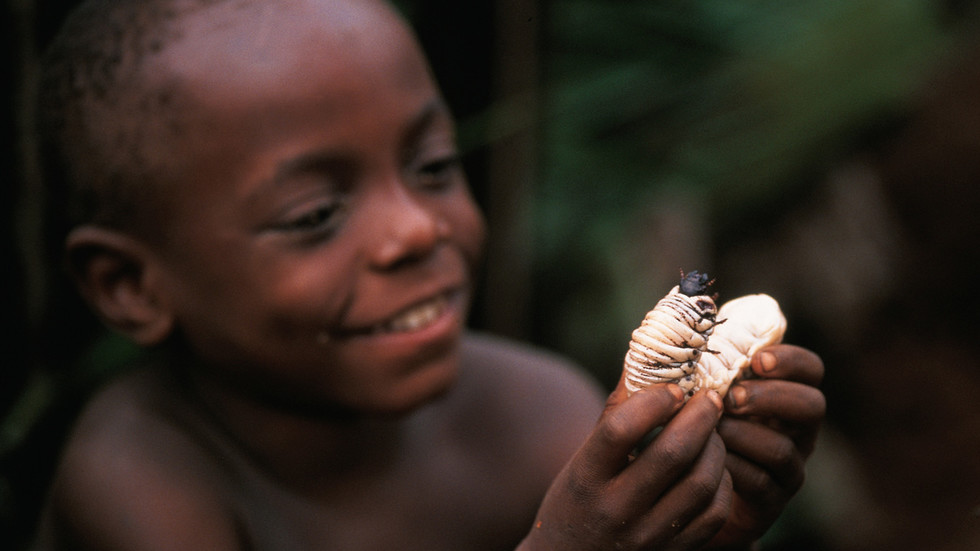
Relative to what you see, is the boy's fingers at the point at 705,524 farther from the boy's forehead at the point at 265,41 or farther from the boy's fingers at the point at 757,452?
the boy's forehead at the point at 265,41

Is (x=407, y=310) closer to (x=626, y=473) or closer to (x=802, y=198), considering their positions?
(x=626, y=473)

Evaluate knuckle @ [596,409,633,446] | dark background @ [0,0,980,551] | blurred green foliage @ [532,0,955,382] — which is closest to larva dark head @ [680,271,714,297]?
knuckle @ [596,409,633,446]

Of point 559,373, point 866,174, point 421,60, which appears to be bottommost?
point 866,174

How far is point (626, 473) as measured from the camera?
0.80 metres

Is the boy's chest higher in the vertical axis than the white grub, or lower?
lower

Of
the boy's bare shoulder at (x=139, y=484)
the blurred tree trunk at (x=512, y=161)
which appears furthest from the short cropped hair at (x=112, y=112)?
the blurred tree trunk at (x=512, y=161)

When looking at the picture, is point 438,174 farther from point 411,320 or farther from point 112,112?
point 112,112

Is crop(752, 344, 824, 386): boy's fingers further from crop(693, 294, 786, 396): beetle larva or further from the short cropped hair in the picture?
the short cropped hair

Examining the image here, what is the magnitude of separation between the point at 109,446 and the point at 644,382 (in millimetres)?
707

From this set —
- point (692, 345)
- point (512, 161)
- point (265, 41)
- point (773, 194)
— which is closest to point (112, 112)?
point (265, 41)

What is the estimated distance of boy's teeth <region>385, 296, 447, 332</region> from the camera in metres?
1.10

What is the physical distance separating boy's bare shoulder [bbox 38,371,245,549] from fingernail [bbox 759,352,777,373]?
65cm

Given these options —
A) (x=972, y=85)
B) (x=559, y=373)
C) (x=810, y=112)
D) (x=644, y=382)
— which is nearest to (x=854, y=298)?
(x=810, y=112)

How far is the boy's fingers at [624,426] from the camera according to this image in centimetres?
76
